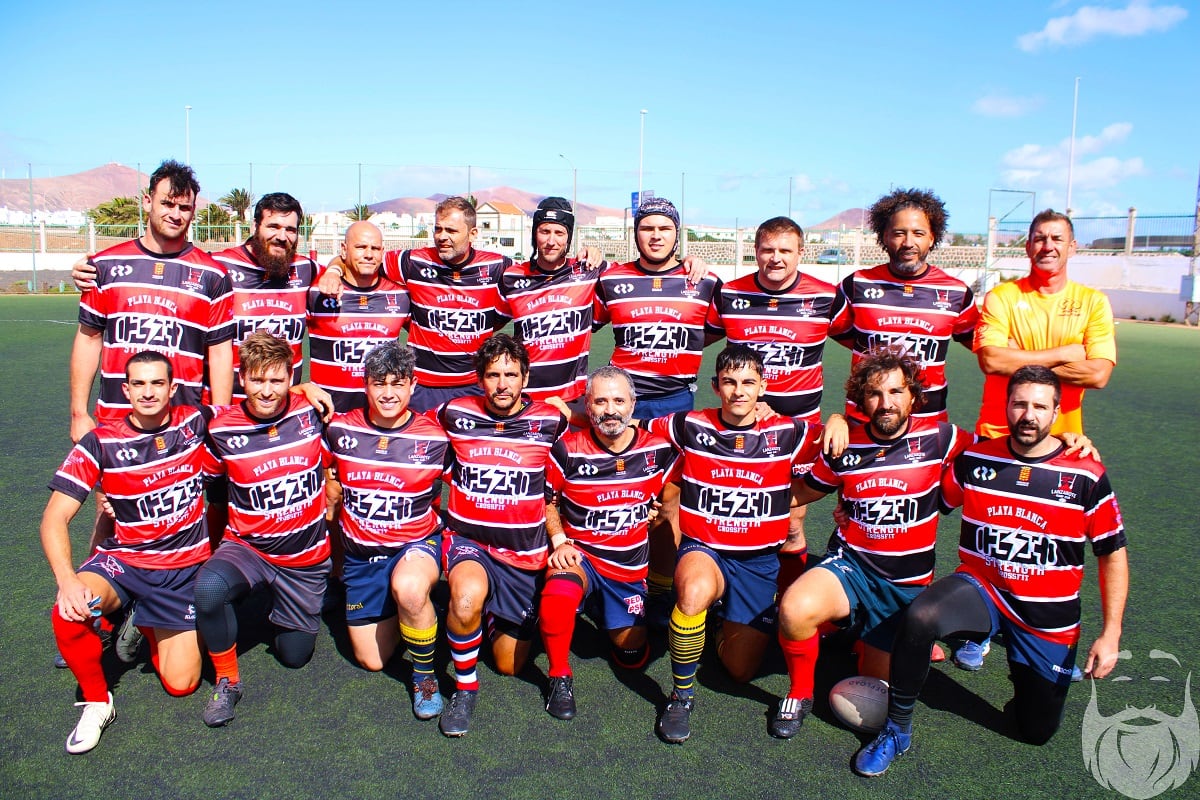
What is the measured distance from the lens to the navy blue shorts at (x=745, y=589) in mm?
3537

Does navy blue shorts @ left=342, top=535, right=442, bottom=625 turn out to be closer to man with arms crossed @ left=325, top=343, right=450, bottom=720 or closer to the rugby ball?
man with arms crossed @ left=325, top=343, right=450, bottom=720

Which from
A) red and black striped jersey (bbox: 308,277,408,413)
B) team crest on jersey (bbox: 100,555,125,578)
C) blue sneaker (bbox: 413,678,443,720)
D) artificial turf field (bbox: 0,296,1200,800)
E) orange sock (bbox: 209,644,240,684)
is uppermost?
red and black striped jersey (bbox: 308,277,408,413)

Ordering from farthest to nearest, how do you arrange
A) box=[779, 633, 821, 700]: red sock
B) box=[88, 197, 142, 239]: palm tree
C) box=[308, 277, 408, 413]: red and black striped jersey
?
→ box=[88, 197, 142, 239]: palm tree < box=[308, 277, 408, 413]: red and black striped jersey < box=[779, 633, 821, 700]: red sock

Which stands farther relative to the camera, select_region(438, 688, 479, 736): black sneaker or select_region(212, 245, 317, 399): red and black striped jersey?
select_region(212, 245, 317, 399): red and black striped jersey

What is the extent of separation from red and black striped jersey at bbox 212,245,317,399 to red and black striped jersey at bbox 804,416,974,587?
285cm

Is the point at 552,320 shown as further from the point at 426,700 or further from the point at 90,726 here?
the point at 90,726

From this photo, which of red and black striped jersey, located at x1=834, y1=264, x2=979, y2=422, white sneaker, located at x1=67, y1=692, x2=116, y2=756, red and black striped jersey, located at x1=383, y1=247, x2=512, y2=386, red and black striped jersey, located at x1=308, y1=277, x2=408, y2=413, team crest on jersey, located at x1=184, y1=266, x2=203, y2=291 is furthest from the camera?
red and black striped jersey, located at x1=383, y1=247, x2=512, y2=386

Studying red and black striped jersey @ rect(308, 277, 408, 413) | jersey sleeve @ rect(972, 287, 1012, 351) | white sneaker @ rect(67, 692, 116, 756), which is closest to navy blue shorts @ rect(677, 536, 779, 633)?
jersey sleeve @ rect(972, 287, 1012, 351)

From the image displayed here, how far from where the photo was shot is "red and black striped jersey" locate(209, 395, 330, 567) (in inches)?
141

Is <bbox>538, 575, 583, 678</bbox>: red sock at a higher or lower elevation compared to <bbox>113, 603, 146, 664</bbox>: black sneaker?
higher

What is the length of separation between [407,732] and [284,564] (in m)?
1.04

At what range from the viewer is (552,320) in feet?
14.6

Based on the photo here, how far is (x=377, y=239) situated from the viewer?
4430 mm

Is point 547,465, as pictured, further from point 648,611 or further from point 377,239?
point 377,239
